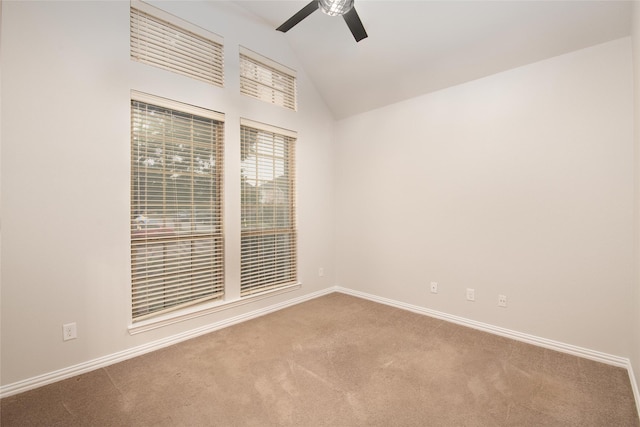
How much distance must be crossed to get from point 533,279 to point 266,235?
2695mm

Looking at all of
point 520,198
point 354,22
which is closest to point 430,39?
point 354,22

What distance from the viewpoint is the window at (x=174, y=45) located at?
240 centimetres

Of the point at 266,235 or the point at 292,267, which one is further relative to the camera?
the point at 292,267

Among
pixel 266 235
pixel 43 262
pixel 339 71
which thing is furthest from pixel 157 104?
pixel 339 71

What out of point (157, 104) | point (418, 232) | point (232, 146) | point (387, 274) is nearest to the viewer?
point (157, 104)

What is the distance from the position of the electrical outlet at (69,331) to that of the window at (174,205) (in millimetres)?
388

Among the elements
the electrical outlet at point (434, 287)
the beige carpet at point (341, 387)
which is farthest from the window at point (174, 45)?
the electrical outlet at point (434, 287)

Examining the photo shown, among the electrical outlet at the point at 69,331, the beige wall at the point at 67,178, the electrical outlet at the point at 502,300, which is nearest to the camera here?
the beige wall at the point at 67,178

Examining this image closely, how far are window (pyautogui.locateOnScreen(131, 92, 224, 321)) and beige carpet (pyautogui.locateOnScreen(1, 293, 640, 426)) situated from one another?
0.53 metres

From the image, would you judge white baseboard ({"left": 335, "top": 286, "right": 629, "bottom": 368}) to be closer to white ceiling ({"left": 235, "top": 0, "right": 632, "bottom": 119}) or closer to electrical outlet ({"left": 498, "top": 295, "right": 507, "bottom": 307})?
electrical outlet ({"left": 498, "top": 295, "right": 507, "bottom": 307})

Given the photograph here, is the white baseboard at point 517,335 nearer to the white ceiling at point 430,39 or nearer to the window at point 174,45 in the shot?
the white ceiling at point 430,39

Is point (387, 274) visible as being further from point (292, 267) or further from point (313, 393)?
point (313, 393)

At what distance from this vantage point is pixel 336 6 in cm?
208

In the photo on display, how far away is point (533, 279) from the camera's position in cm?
254
